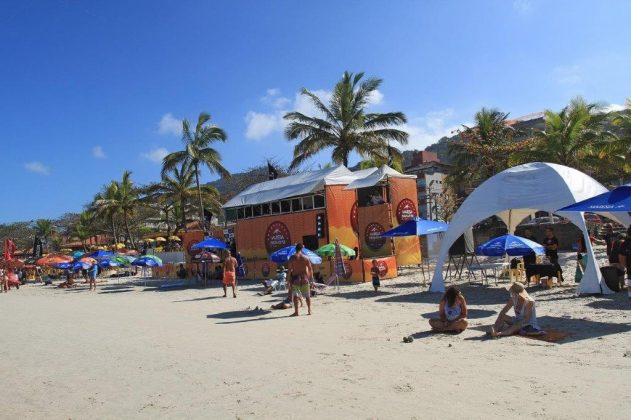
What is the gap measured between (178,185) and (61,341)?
107 feet

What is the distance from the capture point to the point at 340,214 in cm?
2394

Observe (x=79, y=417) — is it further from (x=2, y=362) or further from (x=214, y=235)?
(x=214, y=235)

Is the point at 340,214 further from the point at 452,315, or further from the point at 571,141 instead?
the point at 452,315

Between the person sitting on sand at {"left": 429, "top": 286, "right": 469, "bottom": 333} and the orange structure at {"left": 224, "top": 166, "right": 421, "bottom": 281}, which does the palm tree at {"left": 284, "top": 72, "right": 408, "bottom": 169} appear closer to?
the orange structure at {"left": 224, "top": 166, "right": 421, "bottom": 281}

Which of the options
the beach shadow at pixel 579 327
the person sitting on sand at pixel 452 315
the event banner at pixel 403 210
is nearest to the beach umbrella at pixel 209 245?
the event banner at pixel 403 210

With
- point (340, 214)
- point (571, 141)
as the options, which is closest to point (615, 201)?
point (340, 214)

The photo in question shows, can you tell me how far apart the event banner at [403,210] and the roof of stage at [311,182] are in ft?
1.69

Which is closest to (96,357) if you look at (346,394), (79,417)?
(79,417)

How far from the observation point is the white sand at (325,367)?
515 cm

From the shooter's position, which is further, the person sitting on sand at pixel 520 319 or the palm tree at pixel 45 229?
the palm tree at pixel 45 229

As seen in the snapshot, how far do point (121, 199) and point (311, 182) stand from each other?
2954 centimetres

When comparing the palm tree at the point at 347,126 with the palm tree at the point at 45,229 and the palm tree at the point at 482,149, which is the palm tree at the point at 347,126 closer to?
the palm tree at the point at 482,149

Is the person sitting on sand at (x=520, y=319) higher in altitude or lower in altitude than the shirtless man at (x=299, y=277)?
lower

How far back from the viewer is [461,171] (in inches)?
1294
